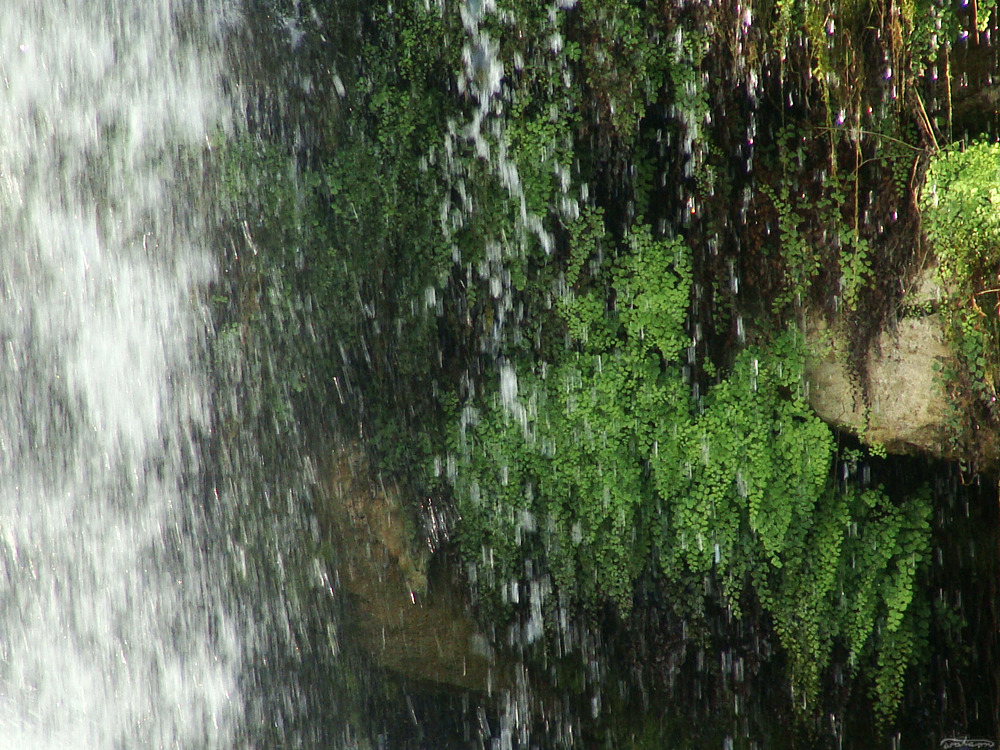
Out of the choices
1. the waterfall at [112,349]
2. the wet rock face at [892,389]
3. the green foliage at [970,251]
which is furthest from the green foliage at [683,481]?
the waterfall at [112,349]

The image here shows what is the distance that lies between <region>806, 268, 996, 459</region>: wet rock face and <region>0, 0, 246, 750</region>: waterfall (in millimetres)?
3484

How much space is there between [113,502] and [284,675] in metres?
1.49

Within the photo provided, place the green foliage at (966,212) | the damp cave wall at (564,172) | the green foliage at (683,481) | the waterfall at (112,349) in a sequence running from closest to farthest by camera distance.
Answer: the green foliage at (966,212), the damp cave wall at (564,172), the green foliage at (683,481), the waterfall at (112,349)

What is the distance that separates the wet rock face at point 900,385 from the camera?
4156mm

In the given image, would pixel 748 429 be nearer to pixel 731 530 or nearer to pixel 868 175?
pixel 731 530

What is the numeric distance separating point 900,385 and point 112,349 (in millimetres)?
4471

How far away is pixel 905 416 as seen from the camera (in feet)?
14.1

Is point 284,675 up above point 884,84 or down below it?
below

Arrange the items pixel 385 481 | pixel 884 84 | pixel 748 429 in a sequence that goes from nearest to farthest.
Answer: pixel 884 84, pixel 748 429, pixel 385 481

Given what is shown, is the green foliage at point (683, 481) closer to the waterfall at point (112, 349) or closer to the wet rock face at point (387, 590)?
the wet rock face at point (387, 590)

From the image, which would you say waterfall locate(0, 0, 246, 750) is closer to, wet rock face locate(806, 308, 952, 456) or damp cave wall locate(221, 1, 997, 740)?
damp cave wall locate(221, 1, 997, 740)

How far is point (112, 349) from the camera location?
5.43 m


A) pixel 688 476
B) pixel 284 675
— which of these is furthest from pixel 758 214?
pixel 284 675

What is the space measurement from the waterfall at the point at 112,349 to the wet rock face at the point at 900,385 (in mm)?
3484
